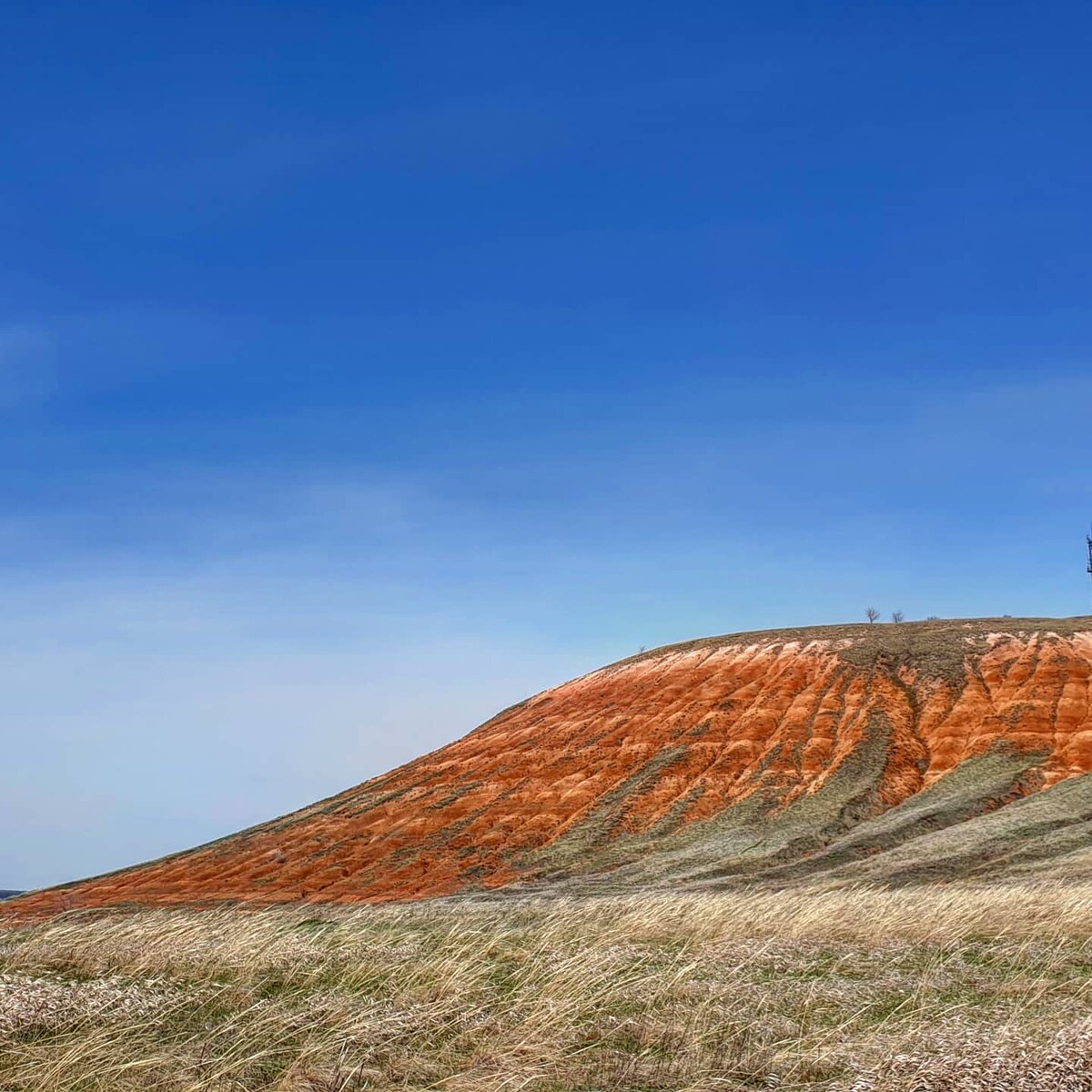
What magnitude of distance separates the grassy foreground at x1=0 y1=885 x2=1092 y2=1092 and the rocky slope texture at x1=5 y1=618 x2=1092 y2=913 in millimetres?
28731

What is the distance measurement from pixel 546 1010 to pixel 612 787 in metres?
58.9

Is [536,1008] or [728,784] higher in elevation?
[536,1008]

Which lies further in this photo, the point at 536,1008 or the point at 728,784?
the point at 728,784

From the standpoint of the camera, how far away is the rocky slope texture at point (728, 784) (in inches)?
2047

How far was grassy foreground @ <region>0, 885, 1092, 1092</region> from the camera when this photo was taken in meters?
8.13

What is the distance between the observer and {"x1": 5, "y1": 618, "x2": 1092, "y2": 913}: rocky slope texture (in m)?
52.0

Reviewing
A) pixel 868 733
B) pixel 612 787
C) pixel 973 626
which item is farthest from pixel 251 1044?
pixel 973 626

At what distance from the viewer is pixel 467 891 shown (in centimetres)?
5319

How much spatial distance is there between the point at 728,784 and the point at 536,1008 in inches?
2257

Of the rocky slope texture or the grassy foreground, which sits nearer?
the grassy foreground

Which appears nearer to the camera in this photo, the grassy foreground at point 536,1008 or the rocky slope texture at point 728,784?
the grassy foreground at point 536,1008

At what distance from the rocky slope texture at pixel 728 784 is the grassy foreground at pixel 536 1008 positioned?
28.7m

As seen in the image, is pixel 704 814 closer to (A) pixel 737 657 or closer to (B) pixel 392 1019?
(A) pixel 737 657

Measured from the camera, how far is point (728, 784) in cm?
6512
